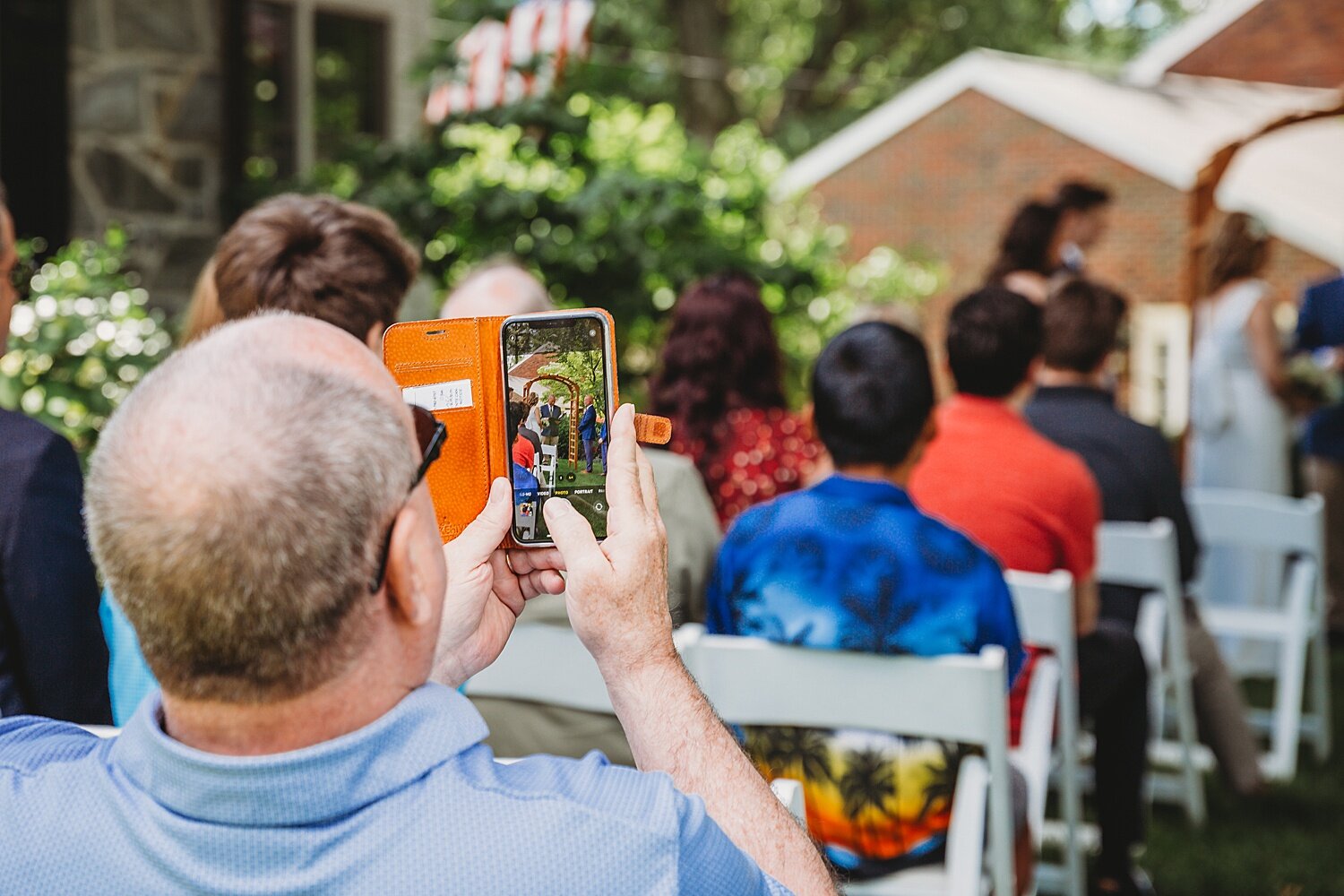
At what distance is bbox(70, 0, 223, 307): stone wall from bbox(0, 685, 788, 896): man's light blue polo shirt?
4.53 meters

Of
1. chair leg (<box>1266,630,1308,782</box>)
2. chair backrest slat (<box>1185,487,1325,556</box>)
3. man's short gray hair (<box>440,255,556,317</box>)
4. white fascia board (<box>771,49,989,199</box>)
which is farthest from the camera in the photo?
white fascia board (<box>771,49,989,199</box>)

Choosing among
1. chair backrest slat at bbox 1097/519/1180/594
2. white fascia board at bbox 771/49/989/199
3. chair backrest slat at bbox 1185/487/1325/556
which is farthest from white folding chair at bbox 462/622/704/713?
white fascia board at bbox 771/49/989/199

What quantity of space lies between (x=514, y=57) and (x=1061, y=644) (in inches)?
136

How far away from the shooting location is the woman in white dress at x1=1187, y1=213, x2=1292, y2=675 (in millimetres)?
5879

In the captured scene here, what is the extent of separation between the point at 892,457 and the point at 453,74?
3488mm

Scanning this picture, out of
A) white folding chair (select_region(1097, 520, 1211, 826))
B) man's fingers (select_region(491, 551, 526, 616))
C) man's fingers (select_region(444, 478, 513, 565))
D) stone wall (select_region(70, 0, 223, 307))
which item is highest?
stone wall (select_region(70, 0, 223, 307))

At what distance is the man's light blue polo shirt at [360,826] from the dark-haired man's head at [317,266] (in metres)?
1.23

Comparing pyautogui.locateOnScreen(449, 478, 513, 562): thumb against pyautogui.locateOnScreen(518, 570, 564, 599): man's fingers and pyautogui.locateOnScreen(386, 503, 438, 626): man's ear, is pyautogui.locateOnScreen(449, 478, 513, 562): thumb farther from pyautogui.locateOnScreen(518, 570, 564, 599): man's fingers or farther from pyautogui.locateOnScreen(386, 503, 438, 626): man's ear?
pyautogui.locateOnScreen(386, 503, 438, 626): man's ear

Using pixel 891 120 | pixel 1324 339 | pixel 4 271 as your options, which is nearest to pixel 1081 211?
pixel 1324 339

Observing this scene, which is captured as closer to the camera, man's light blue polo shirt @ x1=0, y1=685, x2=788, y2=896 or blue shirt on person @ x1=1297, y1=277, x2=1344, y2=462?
man's light blue polo shirt @ x1=0, y1=685, x2=788, y2=896

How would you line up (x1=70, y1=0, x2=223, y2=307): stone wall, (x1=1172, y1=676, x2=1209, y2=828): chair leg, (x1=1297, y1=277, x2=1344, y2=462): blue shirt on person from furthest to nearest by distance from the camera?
(x1=1297, y1=277, x2=1344, y2=462): blue shirt on person → (x1=70, y1=0, x2=223, y2=307): stone wall → (x1=1172, y1=676, x2=1209, y2=828): chair leg

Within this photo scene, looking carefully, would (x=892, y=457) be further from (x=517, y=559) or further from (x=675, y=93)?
(x=675, y=93)

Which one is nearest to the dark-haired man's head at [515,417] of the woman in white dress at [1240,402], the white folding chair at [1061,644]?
the white folding chair at [1061,644]

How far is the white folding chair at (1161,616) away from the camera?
3807 millimetres
